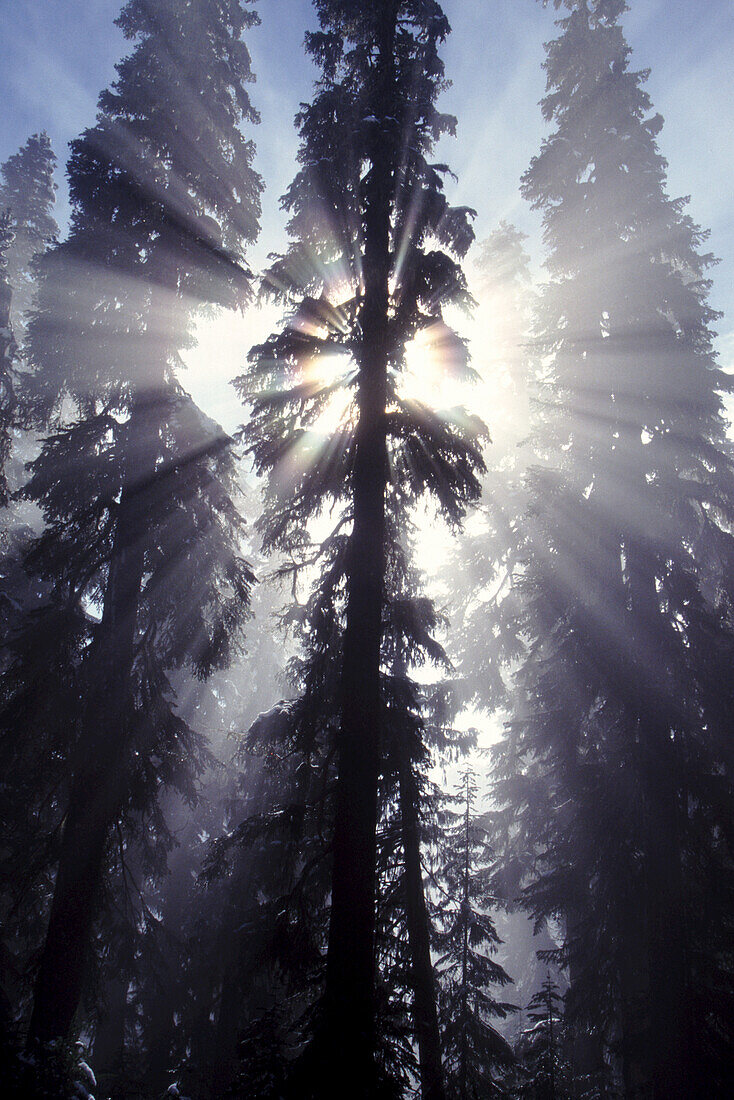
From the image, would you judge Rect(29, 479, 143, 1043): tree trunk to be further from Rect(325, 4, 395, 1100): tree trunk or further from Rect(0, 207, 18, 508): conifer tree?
A: Rect(325, 4, 395, 1100): tree trunk

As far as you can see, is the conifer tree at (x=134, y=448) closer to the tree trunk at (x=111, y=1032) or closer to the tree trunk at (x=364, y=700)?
the tree trunk at (x=364, y=700)

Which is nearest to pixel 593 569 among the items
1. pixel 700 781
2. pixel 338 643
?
pixel 700 781

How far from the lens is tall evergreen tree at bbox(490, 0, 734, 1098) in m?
10.3

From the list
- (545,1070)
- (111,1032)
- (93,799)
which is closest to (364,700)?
(93,799)

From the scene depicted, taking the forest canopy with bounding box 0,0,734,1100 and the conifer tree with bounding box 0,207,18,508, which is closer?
the forest canopy with bounding box 0,0,734,1100

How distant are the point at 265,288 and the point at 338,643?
660 centimetres

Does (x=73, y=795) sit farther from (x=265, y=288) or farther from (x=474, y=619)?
(x=474, y=619)

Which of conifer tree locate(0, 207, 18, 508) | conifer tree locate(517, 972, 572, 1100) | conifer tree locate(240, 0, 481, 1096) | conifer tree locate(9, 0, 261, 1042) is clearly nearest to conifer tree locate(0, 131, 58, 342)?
conifer tree locate(0, 207, 18, 508)

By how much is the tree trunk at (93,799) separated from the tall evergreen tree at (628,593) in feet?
31.4

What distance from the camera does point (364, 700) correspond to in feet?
21.0

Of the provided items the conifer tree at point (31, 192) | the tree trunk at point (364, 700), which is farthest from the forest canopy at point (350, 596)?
the conifer tree at point (31, 192)

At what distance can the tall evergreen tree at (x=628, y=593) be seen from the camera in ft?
33.9

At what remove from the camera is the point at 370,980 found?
5.27m

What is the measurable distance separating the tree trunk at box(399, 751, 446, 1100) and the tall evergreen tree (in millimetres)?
4060
